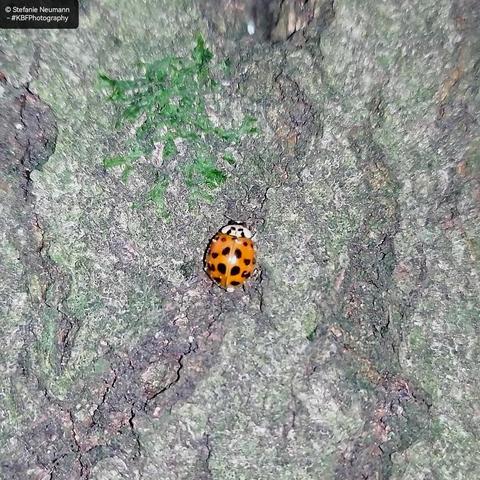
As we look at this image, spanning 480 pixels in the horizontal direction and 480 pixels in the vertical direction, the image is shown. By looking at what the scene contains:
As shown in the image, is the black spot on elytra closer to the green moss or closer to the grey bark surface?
the grey bark surface

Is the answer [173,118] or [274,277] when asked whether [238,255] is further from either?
[173,118]

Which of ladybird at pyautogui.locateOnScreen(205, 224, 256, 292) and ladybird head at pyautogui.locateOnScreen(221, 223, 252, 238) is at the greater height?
ladybird head at pyautogui.locateOnScreen(221, 223, 252, 238)

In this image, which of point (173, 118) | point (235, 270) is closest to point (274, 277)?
point (235, 270)

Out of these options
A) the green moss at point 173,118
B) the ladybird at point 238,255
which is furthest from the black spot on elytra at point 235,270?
the green moss at point 173,118

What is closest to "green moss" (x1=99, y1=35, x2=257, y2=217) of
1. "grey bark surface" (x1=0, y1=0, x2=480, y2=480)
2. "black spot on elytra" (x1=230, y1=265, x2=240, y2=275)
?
"grey bark surface" (x1=0, y1=0, x2=480, y2=480)

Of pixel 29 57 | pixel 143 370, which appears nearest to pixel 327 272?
pixel 143 370
